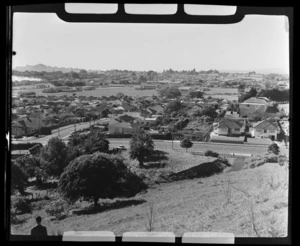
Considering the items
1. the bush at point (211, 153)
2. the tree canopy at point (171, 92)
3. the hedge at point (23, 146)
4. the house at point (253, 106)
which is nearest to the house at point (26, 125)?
the hedge at point (23, 146)

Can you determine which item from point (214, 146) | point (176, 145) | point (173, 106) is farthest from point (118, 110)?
point (214, 146)

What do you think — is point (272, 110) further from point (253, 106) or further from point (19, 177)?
point (19, 177)

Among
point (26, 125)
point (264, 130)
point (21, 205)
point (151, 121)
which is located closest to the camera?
point (21, 205)

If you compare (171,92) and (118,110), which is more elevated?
(171,92)

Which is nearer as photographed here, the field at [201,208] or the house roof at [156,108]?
the field at [201,208]

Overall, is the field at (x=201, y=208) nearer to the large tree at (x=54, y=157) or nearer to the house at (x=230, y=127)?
the large tree at (x=54, y=157)

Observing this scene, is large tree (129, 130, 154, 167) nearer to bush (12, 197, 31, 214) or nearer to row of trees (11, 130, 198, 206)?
row of trees (11, 130, 198, 206)
